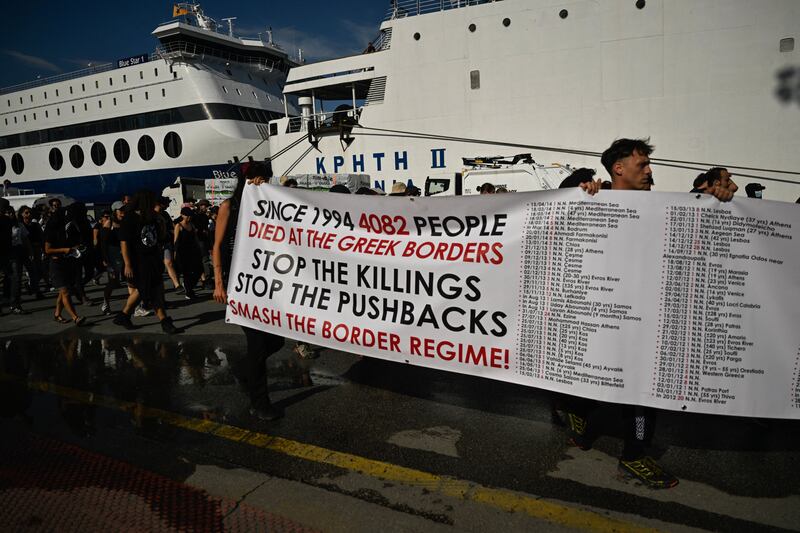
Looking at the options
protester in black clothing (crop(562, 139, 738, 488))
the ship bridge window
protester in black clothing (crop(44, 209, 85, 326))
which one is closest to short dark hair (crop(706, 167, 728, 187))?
protester in black clothing (crop(562, 139, 738, 488))

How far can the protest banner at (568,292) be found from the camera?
2.51 metres

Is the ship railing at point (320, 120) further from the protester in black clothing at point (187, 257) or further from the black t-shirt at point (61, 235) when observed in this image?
the black t-shirt at point (61, 235)

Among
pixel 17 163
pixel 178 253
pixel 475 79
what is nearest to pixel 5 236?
pixel 178 253

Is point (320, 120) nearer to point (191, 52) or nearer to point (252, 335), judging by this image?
point (191, 52)

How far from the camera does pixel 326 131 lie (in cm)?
1742

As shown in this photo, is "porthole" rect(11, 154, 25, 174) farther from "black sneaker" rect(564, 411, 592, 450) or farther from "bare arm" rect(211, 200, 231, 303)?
"black sneaker" rect(564, 411, 592, 450)

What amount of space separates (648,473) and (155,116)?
27.9 m

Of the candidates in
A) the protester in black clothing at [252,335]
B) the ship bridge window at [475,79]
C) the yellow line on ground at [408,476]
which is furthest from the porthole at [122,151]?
the protester in black clothing at [252,335]

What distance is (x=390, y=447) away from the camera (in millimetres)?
3152

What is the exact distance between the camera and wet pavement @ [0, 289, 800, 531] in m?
2.46

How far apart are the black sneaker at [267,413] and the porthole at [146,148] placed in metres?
25.8

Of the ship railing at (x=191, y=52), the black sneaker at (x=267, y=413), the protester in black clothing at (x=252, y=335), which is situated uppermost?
A: the ship railing at (x=191, y=52)

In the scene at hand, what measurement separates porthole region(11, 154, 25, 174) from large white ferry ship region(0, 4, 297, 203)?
0.07 meters

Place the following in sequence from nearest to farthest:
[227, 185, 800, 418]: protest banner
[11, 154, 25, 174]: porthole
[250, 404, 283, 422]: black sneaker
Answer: [227, 185, 800, 418]: protest banner
[250, 404, 283, 422]: black sneaker
[11, 154, 25, 174]: porthole
